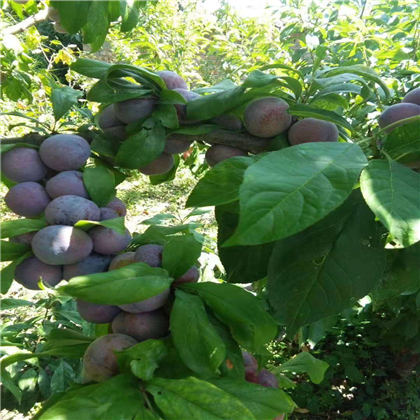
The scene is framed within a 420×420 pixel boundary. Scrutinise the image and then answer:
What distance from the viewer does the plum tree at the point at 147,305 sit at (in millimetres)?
577

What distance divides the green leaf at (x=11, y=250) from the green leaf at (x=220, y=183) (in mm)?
252

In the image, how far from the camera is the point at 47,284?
23.3 inches

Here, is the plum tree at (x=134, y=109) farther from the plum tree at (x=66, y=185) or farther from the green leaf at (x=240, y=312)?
the green leaf at (x=240, y=312)

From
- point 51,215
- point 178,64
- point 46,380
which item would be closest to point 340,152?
point 51,215

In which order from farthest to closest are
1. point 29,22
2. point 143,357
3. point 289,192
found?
point 29,22 < point 143,357 < point 289,192

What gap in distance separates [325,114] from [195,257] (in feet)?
0.98

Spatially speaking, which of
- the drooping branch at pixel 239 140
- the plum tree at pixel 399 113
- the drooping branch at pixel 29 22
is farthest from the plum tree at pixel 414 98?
the drooping branch at pixel 29 22

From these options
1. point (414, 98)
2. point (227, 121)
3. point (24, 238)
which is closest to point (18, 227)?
point (24, 238)

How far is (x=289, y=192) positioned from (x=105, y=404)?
0.32 meters

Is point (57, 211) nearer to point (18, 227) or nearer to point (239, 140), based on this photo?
point (18, 227)

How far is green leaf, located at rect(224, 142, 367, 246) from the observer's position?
0.41m

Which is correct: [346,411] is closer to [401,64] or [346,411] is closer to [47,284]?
[401,64]

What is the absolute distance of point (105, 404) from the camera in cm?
50

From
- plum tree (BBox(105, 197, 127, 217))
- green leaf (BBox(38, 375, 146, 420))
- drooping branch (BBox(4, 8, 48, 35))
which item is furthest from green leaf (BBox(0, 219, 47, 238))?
drooping branch (BBox(4, 8, 48, 35))
